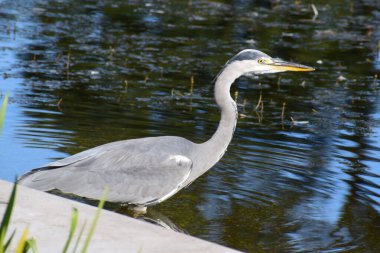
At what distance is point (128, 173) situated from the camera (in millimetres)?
6465

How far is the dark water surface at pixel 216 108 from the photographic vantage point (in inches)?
260

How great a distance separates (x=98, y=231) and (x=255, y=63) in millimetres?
3502

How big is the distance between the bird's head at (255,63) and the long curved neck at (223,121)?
0.19 feet

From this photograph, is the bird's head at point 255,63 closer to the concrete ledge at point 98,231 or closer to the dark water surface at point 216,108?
the dark water surface at point 216,108

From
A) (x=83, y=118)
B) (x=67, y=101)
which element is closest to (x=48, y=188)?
(x=83, y=118)

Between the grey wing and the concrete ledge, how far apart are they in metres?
1.98

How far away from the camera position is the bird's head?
7.02 meters

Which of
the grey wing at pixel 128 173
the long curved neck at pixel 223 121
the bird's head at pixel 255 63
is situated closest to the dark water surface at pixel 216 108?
the grey wing at pixel 128 173

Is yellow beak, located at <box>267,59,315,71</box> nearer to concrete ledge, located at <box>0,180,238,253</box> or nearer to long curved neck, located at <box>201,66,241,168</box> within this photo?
long curved neck, located at <box>201,66,241,168</box>

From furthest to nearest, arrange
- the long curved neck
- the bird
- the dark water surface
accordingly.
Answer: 1. the long curved neck
2. the dark water surface
3. the bird

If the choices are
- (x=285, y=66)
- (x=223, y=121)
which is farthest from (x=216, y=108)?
(x=223, y=121)

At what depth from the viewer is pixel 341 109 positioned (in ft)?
32.9

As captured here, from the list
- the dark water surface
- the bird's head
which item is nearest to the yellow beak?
the bird's head

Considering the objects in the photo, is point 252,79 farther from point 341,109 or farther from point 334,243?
point 334,243
